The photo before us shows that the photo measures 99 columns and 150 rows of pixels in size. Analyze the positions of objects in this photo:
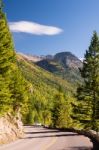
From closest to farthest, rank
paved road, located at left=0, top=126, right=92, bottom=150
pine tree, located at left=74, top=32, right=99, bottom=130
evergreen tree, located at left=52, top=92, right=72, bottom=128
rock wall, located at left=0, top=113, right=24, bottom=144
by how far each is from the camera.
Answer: paved road, located at left=0, top=126, right=92, bottom=150, rock wall, located at left=0, top=113, right=24, bottom=144, pine tree, located at left=74, top=32, right=99, bottom=130, evergreen tree, located at left=52, top=92, right=72, bottom=128

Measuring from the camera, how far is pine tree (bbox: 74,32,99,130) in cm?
6188

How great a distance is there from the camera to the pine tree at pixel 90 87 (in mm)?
61875

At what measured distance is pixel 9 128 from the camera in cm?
5175

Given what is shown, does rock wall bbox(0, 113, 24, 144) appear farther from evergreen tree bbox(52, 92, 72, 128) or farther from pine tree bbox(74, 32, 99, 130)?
evergreen tree bbox(52, 92, 72, 128)

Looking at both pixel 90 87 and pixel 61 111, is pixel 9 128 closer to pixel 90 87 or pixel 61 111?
pixel 90 87

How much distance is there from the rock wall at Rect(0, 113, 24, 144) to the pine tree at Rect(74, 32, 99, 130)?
10670 mm

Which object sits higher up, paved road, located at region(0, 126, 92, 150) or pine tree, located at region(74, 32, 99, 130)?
pine tree, located at region(74, 32, 99, 130)

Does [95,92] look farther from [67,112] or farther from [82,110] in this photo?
[67,112]

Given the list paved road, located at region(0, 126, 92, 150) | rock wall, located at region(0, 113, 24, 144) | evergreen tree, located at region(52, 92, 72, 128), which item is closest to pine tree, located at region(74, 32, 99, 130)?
rock wall, located at region(0, 113, 24, 144)

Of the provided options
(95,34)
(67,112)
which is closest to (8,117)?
(95,34)

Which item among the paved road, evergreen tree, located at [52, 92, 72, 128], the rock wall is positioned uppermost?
evergreen tree, located at [52, 92, 72, 128]

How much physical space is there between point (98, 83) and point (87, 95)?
2702mm

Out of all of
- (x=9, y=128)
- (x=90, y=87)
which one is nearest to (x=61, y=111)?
(x=90, y=87)

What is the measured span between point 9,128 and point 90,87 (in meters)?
16.3
